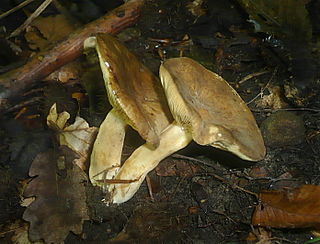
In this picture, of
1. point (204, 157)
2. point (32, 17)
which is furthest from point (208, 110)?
point (32, 17)

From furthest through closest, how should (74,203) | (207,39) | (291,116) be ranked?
(207,39), (291,116), (74,203)

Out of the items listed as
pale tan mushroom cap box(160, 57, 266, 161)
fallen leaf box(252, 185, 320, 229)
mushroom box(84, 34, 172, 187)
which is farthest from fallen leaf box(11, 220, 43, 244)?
fallen leaf box(252, 185, 320, 229)

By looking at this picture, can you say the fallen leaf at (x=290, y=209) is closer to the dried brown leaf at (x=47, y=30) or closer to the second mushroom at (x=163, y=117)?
the second mushroom at (x=163, y=117)

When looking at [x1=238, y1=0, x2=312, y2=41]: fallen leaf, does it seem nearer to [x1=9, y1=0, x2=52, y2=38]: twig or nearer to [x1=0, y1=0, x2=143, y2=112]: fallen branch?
[x1=0, y1=0, x2=143, y2=112]: fallen branch

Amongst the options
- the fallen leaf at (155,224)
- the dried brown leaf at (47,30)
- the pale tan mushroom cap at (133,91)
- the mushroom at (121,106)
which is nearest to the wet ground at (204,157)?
the fallen leaf at (155,224)

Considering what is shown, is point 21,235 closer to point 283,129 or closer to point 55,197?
point 55,197

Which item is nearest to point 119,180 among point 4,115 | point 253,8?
point 4,115

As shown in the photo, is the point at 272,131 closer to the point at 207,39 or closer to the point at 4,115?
the point at 207,39
